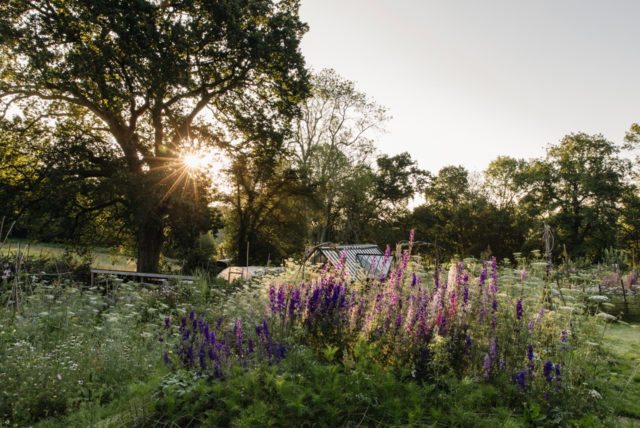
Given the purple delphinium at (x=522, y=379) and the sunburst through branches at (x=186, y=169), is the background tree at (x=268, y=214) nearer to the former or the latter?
the sunburst through branches at (x=186, y=169)

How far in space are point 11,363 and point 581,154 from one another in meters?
33.3

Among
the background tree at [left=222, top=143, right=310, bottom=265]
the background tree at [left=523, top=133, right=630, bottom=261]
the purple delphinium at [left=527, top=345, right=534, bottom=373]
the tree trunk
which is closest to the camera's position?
the purple delphinium at [left=527, top=345, right=534, bottom=373]

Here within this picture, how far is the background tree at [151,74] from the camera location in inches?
461

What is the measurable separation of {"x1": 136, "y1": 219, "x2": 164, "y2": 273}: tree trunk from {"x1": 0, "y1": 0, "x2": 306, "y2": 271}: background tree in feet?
0.12

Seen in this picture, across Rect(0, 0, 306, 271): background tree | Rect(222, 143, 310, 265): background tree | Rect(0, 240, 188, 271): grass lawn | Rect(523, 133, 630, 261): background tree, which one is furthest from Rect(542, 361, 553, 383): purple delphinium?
Rect(523, 133, 630, 261): background tree

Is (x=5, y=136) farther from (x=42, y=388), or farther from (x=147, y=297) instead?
(x=42, y=388)

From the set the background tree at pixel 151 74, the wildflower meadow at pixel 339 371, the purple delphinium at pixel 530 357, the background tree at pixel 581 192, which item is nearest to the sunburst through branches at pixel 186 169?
the background tree at pixel 151 74

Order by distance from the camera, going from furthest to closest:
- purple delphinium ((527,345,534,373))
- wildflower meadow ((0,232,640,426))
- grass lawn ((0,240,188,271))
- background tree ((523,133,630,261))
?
background tree ((523,133,630,261)), grass lawn ((0,240,188,271)), purple delphinium ((527,345,534,373)), wildflower meadow ((0,232,640,426))

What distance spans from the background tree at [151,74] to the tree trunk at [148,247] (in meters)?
0.04

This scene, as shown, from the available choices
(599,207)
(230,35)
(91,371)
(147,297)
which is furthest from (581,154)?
(91,371)

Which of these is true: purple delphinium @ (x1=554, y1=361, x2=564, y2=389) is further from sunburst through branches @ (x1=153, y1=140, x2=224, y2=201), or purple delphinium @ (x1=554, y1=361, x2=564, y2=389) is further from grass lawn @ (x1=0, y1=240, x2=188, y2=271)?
grass lawn @ (x1=0, y1=240, x2=188, y2=271)

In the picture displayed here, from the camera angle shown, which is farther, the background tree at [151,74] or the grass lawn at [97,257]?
the grass lawn at [97,257]

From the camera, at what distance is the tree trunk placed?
47.7 ft

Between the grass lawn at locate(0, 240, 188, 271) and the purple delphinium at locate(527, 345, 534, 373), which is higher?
the purple delphinium at locate(527, 345, 534, 373)
